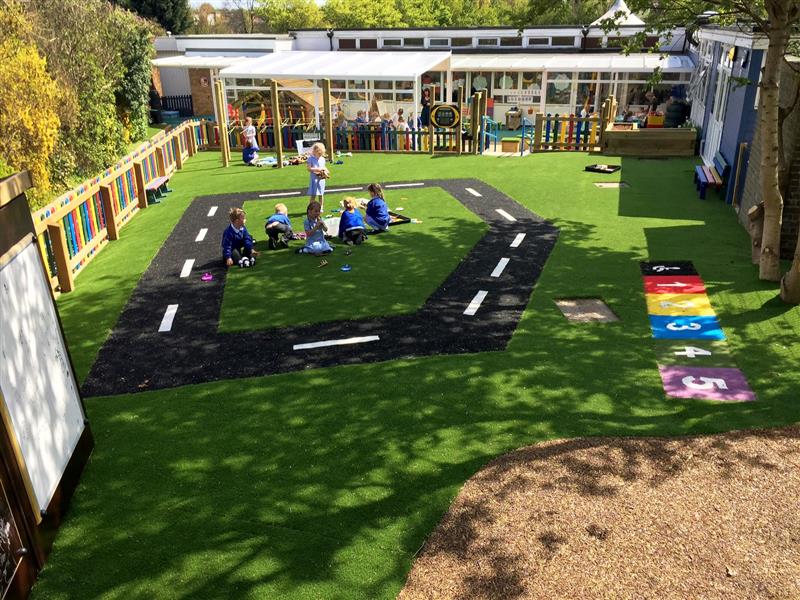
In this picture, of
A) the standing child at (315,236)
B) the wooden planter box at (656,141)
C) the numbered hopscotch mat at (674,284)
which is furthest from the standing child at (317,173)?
the wooden planter box at (656,141)

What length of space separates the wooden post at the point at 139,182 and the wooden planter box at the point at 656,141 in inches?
644

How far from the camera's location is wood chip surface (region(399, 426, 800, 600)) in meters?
5.08

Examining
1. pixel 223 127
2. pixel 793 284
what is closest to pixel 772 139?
pixel 793 284

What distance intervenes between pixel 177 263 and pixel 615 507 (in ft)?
33.4

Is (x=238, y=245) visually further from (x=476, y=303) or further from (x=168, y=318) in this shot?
(x=476, y=303)

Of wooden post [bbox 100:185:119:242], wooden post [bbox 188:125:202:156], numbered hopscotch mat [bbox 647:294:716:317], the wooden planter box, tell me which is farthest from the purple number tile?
wooden post [bbox 188:125:202:156]

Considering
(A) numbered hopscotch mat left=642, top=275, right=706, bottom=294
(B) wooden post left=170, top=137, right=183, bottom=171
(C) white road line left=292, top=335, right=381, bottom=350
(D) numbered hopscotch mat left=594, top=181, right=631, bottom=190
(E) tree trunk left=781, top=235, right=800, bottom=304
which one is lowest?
(A) numbered hopscotch mat left=642, top=275, right=706, bottom=294

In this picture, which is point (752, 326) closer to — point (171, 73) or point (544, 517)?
point (544, 517)

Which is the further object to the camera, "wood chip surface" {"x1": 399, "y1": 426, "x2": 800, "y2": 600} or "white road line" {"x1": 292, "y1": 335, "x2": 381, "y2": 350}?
"white road line" {"x1": 292, "y1": 335, "x2": 381, "y2": 350}

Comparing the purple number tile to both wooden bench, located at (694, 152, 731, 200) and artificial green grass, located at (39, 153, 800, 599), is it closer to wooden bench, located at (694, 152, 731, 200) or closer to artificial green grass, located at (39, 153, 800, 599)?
artificial green grass, located at (39, 153, 800, 599)

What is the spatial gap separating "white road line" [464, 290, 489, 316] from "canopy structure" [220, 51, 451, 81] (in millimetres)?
16124

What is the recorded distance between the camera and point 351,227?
13922 millimetres

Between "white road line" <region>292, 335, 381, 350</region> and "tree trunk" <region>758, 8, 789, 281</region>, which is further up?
"tree trunk" <region>758, 8, 789, 281</region>

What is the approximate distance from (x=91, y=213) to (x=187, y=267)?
308 centimetres
